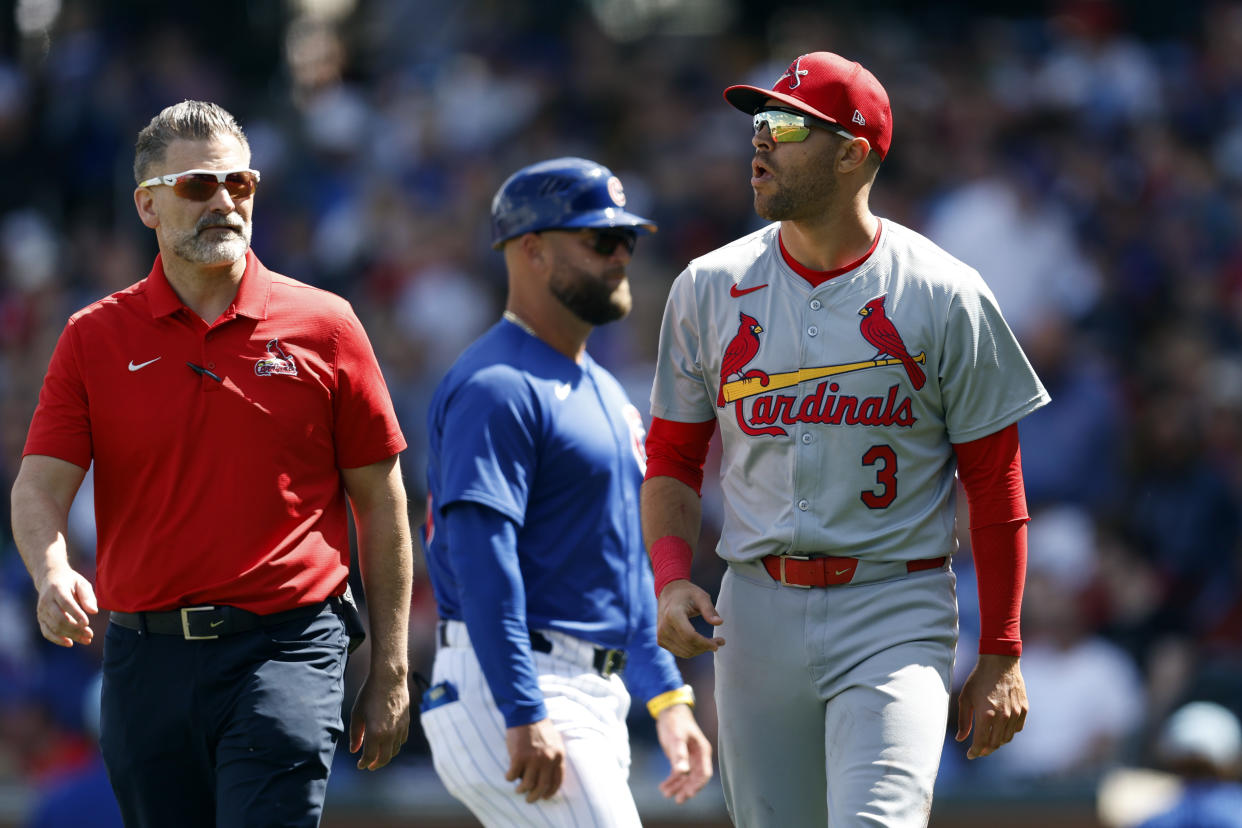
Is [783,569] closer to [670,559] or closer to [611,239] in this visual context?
[670,559]

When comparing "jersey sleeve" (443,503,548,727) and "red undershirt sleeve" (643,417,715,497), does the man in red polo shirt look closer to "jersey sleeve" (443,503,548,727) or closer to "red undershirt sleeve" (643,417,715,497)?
"jersey sleeve" (443,503,548,727)

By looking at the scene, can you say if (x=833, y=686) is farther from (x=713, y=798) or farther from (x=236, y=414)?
(x=713, y=798)

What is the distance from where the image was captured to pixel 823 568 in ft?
13.3

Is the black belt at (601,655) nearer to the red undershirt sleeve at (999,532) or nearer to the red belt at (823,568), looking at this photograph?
the red belt at (823,568)

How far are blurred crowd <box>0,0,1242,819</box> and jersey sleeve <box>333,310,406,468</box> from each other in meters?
4.31

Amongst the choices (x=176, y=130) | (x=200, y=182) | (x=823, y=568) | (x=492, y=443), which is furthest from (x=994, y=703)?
(x=176, y=130)

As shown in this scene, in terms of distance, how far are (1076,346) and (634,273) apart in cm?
287

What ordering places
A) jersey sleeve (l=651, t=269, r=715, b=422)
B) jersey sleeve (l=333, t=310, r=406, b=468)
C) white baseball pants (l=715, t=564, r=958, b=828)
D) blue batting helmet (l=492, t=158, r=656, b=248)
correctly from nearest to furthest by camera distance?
white baseball pants (l=715, t=564, r=958, b=828)
jersey sleeve (l=333, t=310, r=406, b=468)
jersey sleeve (l=651, t=269, r=715, b=422)
blue batting helmet (l=492, t=158, r=656, b=248)

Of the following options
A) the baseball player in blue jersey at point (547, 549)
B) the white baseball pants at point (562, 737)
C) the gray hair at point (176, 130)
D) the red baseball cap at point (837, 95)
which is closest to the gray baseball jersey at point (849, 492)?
the red baseball cap at point (837, 95)

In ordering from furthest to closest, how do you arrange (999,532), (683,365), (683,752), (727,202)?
(727,202) → (683,752) → (683,365) → (999,532)

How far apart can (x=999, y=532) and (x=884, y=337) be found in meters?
0.56

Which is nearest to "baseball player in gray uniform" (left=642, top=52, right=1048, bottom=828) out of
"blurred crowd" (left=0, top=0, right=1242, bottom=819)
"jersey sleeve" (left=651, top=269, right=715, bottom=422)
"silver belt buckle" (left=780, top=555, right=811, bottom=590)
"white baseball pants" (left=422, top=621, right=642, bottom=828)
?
"silver belt buckle" (left=780, top=555, right=811, bottom=590)

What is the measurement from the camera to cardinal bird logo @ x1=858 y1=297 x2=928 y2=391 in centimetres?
402

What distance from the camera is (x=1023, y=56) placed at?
11.4 metres
